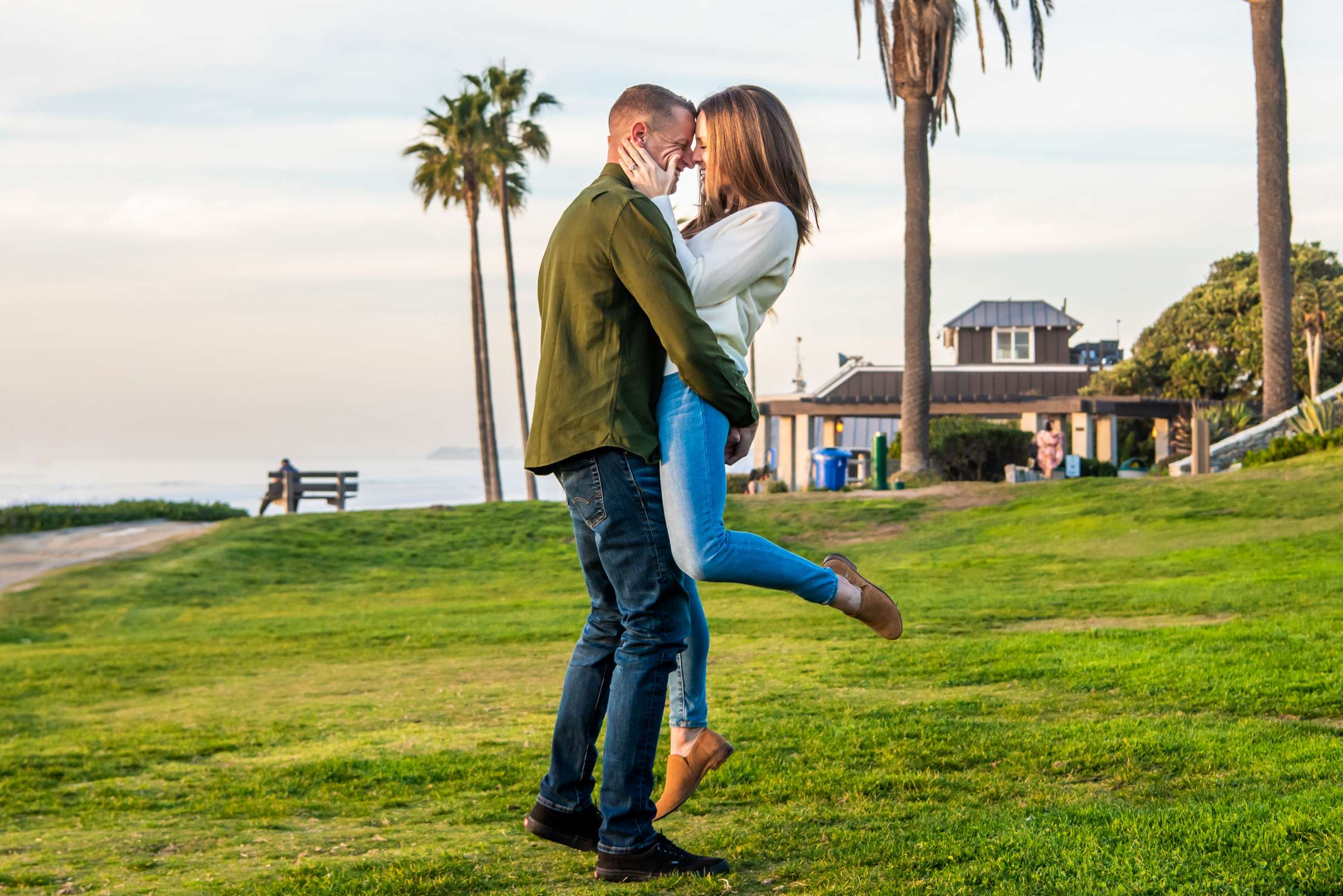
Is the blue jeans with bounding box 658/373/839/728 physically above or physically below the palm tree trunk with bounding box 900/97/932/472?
below

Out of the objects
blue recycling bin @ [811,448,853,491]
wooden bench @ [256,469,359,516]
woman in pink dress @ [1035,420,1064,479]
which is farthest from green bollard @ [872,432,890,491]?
wooden bench @ [256,469,359,516]

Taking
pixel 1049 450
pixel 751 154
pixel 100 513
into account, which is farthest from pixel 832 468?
pixel 751 154

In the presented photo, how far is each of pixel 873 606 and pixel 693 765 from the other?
2.33 ft

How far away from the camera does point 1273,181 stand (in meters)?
24.0

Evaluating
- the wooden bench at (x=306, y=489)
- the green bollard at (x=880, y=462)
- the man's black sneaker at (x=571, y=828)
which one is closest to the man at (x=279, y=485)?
the wooden bench at (x=306, y=489)

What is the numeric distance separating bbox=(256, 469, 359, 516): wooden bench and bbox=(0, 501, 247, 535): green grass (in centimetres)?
356

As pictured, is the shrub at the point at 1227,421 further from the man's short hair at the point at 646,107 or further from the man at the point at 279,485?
the man's short hair at the point at 646,107

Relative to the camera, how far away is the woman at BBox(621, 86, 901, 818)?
11.1ft

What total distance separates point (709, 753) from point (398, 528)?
21623mm

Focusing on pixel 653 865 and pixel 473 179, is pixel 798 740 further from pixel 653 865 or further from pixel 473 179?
pixel 473 179

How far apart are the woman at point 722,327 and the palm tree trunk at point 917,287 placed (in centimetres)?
2297

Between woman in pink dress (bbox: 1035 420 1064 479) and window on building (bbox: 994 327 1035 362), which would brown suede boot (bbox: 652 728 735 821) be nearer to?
woman in pink dress (bbox: 1035 420 1064 479)

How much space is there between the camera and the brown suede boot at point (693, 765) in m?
3.72

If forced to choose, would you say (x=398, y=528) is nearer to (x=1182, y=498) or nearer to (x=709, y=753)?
(x=1182, y=498)
